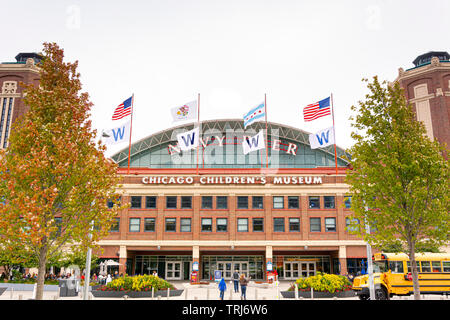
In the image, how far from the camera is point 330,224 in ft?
162

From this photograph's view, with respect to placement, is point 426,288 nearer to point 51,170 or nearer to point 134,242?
point 51,170

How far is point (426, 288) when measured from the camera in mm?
24922

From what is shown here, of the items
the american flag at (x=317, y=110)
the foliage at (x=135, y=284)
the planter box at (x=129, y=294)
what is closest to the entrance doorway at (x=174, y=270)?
the foliage at (x=135, y=284)

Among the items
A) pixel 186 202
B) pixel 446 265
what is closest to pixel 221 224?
pixel 186 202

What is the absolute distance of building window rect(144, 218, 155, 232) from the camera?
1960 inches

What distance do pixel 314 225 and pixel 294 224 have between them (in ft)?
8.58

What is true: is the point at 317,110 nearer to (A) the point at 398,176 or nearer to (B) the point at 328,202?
(B) the point at 328,202

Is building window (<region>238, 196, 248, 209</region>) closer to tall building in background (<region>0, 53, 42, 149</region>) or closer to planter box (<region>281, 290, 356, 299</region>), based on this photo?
planter box (<region>281, 290, 356, 299</region>)

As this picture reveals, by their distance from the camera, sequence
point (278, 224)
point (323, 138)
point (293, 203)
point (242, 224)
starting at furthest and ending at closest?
point (293, 203) < point (242, 224) < point (278, 224) < point (323, 138)

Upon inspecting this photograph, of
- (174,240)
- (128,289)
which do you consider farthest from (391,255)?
(174,240)

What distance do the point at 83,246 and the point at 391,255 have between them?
19.9 metres

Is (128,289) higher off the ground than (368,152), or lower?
lower

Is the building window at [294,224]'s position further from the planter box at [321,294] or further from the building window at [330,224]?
the planter box at [321,294]

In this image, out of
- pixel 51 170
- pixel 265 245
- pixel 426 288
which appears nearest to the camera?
pixel 51 170
